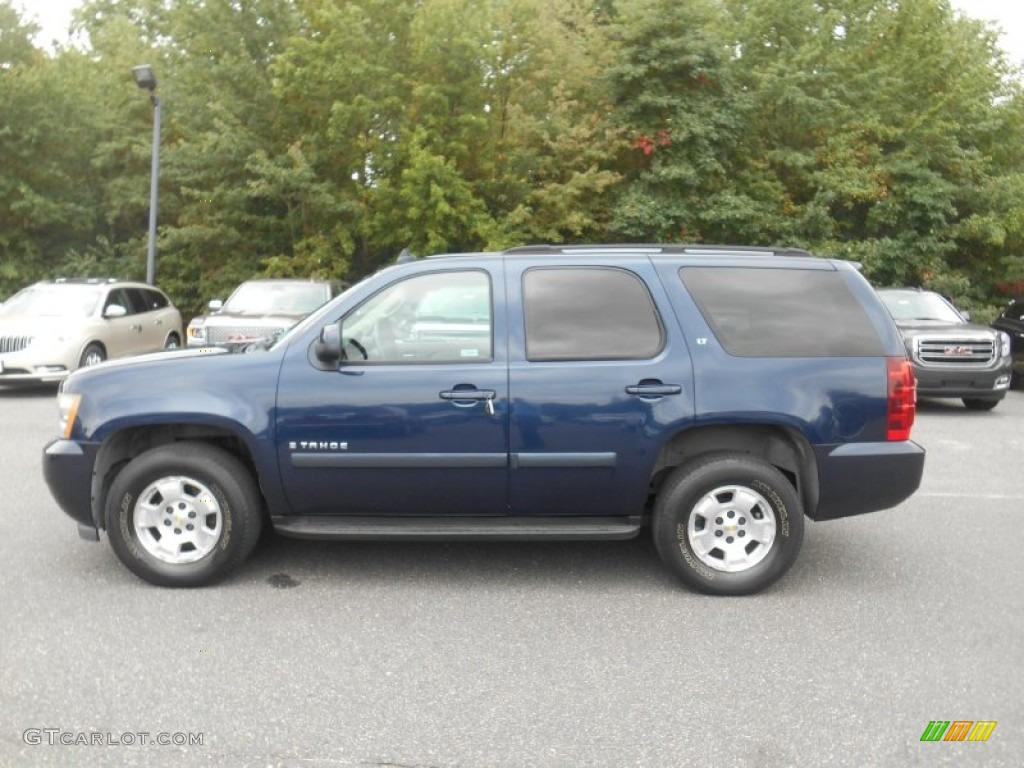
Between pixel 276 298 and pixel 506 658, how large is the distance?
11159 mm

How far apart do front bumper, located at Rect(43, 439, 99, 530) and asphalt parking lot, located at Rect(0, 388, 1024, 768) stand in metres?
0.39

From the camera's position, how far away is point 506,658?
4047 mm

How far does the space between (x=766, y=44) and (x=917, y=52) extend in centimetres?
376

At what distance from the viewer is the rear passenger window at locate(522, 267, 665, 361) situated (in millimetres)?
4871

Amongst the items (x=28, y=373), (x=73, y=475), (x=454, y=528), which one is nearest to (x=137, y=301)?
(x=28, y=373)

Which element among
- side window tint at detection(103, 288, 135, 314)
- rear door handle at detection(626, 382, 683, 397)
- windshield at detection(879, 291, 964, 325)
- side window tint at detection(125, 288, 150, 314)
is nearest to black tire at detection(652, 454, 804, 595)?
rear door handle at detection(626, 382, 683, 397)

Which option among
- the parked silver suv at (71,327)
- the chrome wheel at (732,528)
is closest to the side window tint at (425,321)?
the chrome wheel at (732,528)

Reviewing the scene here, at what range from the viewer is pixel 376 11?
21.9m

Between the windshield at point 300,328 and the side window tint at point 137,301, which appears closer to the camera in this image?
the windshield at point 300,328

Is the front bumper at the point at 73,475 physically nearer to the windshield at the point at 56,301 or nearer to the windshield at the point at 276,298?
the windshield at the point at 276,298

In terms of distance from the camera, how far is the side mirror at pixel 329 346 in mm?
4671

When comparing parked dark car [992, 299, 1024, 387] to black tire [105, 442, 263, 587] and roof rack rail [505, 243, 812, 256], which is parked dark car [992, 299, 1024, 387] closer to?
roof rack rail [505, 243, 812, 256]

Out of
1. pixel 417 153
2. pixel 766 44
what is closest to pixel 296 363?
pixel 417 153

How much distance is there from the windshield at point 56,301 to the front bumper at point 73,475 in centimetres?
938
